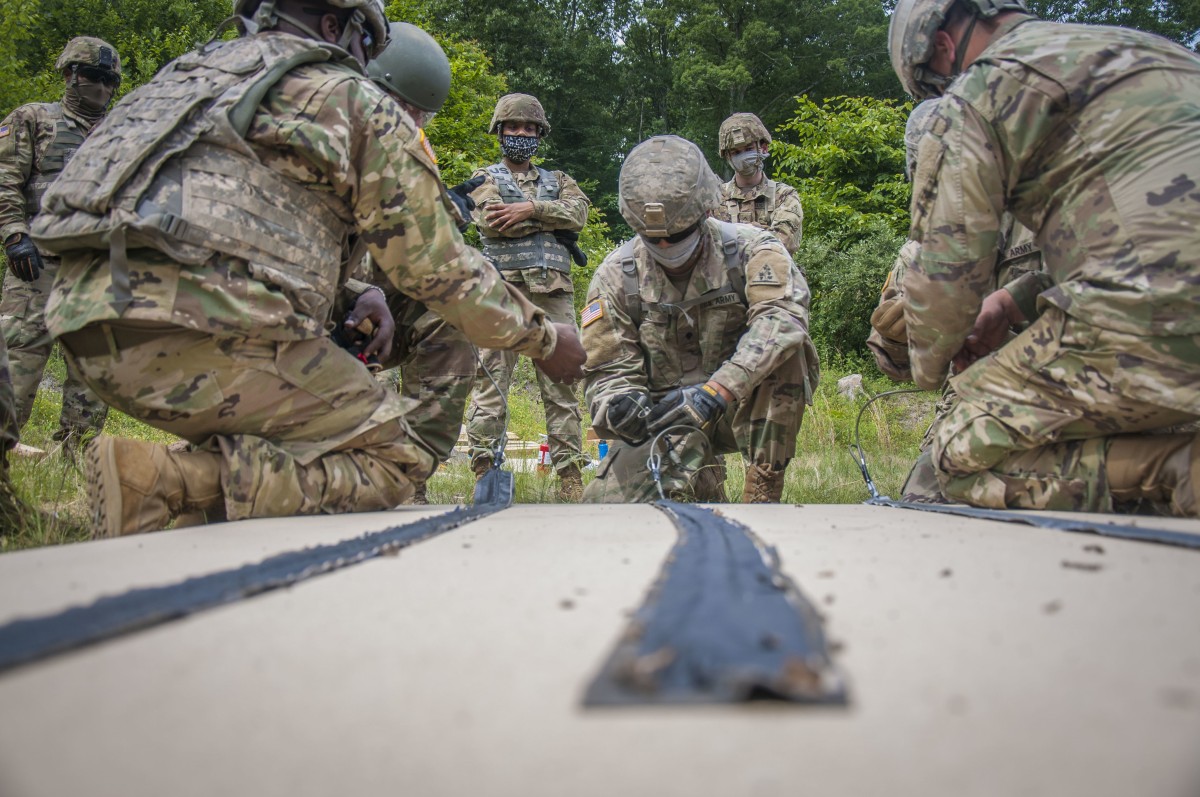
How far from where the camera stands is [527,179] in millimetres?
5414

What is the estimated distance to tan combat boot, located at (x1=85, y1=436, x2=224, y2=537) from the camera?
1.96m

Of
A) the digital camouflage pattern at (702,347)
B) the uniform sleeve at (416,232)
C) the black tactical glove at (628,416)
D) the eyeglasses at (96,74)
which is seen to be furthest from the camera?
the eyeglasses at (96,74)

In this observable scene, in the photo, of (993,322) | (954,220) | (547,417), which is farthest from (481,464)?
(954,220)

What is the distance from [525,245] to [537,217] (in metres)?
0.18

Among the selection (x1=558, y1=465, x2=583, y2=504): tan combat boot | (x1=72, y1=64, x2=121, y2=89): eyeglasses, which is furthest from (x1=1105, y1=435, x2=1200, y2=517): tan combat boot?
(x1=72, y1=64, x2=121, y2=89): eyeglasses

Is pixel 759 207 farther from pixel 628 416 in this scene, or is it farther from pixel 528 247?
pixel 628 416

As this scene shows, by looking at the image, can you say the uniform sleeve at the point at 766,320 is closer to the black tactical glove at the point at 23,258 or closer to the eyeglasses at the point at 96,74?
the black tactical glove at the point at 23,258

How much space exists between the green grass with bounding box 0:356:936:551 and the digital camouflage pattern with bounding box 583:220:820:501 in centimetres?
38

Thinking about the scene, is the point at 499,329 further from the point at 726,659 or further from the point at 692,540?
the point at 726,659

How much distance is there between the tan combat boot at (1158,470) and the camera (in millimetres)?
2100

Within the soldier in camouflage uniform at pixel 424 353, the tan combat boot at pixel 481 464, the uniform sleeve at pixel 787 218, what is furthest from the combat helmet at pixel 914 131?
the uniform sleeve at pixel 787 218

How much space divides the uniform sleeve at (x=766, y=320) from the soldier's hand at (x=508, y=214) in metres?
1.82

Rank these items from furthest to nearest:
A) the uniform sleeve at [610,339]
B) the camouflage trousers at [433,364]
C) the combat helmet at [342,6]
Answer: the uniform sleeve at [610,339]
the camouflage trousers at [433,364]
the combat helmet at [342,6]

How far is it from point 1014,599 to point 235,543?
1.36 metres
